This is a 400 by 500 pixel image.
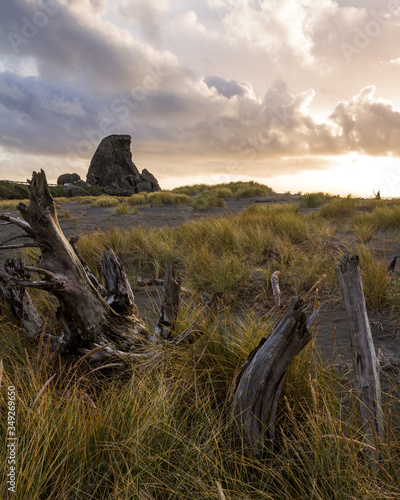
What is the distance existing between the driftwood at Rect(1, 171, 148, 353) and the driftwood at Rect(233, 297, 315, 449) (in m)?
1.20

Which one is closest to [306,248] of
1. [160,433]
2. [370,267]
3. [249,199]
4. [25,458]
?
[370,267]

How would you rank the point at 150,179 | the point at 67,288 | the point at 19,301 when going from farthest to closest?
the point at 150,179 → the point at 19,301 → the point at 67,288

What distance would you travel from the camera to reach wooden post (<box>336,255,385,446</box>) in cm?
180

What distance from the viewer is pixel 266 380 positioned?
191 cm

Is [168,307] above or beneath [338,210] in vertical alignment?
beneath

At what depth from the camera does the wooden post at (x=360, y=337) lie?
1.80 m

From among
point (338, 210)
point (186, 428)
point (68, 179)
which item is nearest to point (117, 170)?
point (68, 179)

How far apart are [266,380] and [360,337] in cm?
56

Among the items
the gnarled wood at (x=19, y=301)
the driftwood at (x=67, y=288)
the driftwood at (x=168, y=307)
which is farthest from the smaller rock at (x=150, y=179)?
the driftwood at (x=67, y=288)

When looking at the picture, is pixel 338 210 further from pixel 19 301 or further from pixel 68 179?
pixel 68 179

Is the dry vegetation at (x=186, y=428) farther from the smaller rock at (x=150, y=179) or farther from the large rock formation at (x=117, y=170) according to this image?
the smaller rock at (x=150, y=179)

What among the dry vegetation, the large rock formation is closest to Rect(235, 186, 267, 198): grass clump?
the dry vegetation

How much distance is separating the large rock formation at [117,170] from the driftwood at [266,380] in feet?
151

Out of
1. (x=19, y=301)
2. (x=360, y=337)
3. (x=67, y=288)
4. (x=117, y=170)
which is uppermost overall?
(x=117, y=170)
